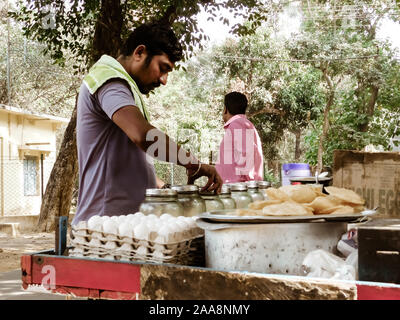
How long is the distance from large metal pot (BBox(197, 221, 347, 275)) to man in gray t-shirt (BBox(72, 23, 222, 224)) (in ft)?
2.09

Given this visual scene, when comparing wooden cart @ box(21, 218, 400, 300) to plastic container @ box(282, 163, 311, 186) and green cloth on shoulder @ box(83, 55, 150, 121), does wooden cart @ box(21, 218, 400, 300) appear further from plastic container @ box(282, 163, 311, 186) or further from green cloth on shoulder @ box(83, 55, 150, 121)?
plastic container @ box(282, 163, 311, 186)

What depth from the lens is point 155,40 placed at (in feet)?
7.21

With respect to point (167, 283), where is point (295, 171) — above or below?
above

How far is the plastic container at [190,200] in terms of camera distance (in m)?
1.73

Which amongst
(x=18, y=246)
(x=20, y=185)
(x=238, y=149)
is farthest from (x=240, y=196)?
(x=20, y=185)

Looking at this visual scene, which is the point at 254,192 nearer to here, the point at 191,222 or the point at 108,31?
the point at 191,222

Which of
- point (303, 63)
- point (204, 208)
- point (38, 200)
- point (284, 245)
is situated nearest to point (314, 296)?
point (284, 245)

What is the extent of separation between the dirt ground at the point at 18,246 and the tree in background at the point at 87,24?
42 centimetres

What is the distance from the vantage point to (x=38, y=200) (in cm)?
1647

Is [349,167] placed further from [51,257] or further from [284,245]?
[51,257]

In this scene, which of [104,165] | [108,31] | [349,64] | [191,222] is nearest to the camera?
[191,222]

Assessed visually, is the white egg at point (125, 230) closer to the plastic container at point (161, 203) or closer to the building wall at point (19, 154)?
the plastic container at point (161, 203)

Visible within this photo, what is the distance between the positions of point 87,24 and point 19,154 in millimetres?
7649
